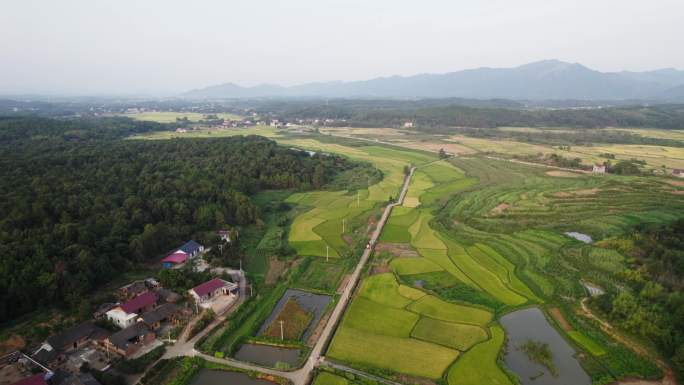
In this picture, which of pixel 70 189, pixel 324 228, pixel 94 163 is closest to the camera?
pixel 70 189

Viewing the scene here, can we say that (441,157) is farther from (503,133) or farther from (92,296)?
(92,296)

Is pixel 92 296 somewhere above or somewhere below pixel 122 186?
below

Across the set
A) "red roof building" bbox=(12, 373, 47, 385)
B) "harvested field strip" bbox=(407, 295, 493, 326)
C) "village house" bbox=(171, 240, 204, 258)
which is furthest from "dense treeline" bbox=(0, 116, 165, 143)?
"harvested field strip" bbox=(407, 295, 493, 326)

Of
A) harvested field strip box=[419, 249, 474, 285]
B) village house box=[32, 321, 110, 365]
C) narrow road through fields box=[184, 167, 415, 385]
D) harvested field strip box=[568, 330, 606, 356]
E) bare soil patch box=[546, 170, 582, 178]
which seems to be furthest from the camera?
bare soil patch box=[546, 170, 582, 178]

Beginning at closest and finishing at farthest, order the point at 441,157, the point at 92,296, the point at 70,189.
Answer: the point at 92,296, the point at 70,189, the point at 441,157

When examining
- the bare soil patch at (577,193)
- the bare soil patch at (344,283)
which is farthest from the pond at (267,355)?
the bare soil patch at (577,193)

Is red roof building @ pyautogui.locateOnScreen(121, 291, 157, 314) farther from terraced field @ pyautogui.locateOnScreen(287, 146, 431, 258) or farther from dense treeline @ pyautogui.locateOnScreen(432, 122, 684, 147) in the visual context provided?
dense treeline @ pyautogui.locateOnScreen(432, 122, 684, 147)

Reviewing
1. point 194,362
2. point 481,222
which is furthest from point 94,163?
point 481,222
